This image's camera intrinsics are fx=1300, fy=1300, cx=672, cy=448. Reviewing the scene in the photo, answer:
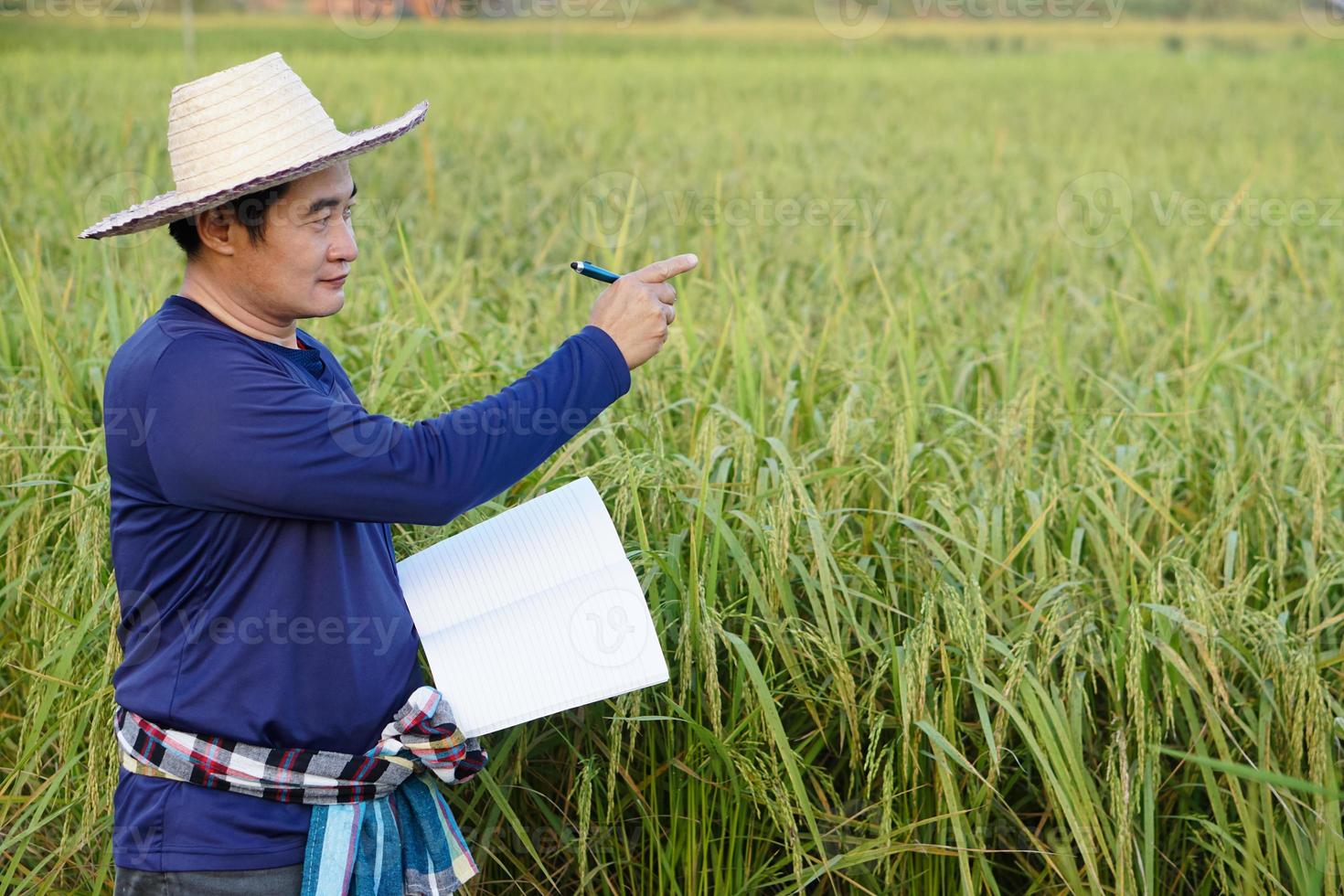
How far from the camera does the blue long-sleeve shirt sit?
123 centimetres

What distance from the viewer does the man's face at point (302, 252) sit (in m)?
1.36

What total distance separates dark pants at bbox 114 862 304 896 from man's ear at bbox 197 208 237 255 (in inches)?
24.8

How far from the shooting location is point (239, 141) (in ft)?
4.46

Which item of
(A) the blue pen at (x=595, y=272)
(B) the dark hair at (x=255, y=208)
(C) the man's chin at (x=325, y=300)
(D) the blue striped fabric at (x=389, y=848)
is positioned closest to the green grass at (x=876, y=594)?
(D) the blue striped fabric at (x=389, y=848)

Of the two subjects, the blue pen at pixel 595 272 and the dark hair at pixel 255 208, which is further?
the blue pen at pixel 595 272

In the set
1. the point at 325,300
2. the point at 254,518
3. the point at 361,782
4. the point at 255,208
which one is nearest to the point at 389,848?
the point at 361,782

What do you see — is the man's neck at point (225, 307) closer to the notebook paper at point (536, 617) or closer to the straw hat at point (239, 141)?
the straw hat at point (239, 141)

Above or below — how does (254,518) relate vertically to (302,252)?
below

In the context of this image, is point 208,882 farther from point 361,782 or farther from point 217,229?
point 217,229

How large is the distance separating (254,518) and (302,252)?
286 mm

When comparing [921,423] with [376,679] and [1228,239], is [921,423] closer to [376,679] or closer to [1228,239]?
[376,679]

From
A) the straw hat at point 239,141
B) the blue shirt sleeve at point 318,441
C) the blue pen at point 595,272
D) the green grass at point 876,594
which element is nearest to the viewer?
the blue shirt sleeve at point 318,441

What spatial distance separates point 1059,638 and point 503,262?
3.62 m

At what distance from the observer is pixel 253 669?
130 centimetres
